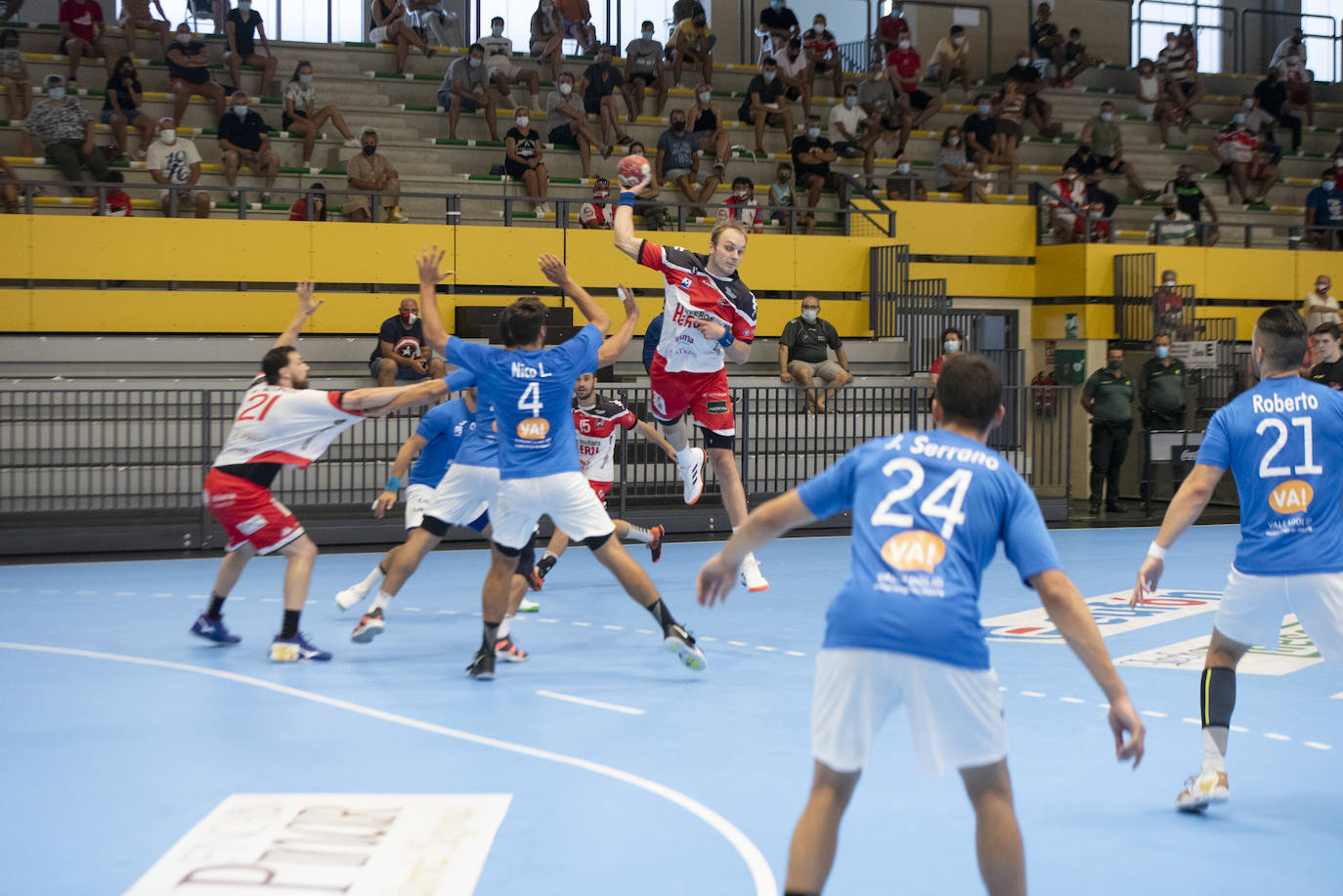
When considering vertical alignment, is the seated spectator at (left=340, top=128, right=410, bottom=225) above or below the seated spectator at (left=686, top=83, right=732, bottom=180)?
below

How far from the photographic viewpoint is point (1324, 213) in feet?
75.6

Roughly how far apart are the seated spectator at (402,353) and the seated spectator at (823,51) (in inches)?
420

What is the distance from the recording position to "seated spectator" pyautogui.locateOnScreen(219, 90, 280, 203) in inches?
698

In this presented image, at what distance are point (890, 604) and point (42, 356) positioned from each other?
14.2 metres

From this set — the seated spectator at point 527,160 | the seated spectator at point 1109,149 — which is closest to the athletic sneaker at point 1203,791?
the seated spectator at point 527,160

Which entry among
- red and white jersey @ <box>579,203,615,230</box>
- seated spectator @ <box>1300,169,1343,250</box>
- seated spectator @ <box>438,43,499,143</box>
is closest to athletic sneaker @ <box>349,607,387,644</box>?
red and white jersey @ <box>579,203,615,230</box>

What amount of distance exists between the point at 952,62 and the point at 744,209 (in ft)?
25.5

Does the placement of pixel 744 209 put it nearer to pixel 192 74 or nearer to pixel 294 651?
pixel 192 74

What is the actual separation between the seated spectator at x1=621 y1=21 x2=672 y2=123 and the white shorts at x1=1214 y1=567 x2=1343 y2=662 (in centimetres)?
1751

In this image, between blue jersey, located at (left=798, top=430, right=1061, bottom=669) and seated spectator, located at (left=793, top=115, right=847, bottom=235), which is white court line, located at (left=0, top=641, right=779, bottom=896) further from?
seated spectator, located at (left=793, top=115, right=847, bottom=235)

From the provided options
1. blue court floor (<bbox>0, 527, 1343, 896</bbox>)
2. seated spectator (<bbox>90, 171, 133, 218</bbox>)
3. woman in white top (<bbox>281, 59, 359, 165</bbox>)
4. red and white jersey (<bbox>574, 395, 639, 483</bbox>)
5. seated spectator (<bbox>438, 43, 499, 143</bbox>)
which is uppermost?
seated spectator (<bbox>438, 43, 499, 143</bbox>)

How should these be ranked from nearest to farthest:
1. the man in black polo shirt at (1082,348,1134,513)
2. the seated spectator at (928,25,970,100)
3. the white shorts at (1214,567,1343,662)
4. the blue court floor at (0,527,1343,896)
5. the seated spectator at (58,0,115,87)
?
the blue court floor at (0,527,1343,896) < the white shorts at (1214,567,1343,662) < the man in black polo shirt at (1082,348,1134,513) < the seated spectator at (58,0,115,87) < the seated spectator at (928,25,970,100)

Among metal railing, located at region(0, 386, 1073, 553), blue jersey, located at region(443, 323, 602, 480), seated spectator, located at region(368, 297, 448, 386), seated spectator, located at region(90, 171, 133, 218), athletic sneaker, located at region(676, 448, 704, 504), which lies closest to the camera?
blue jersey, located at region(443, 323, 602, 480)

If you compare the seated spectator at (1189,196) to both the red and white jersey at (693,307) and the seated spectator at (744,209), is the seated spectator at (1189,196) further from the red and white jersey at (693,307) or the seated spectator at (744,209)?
the red and white jersey at (693,307)
